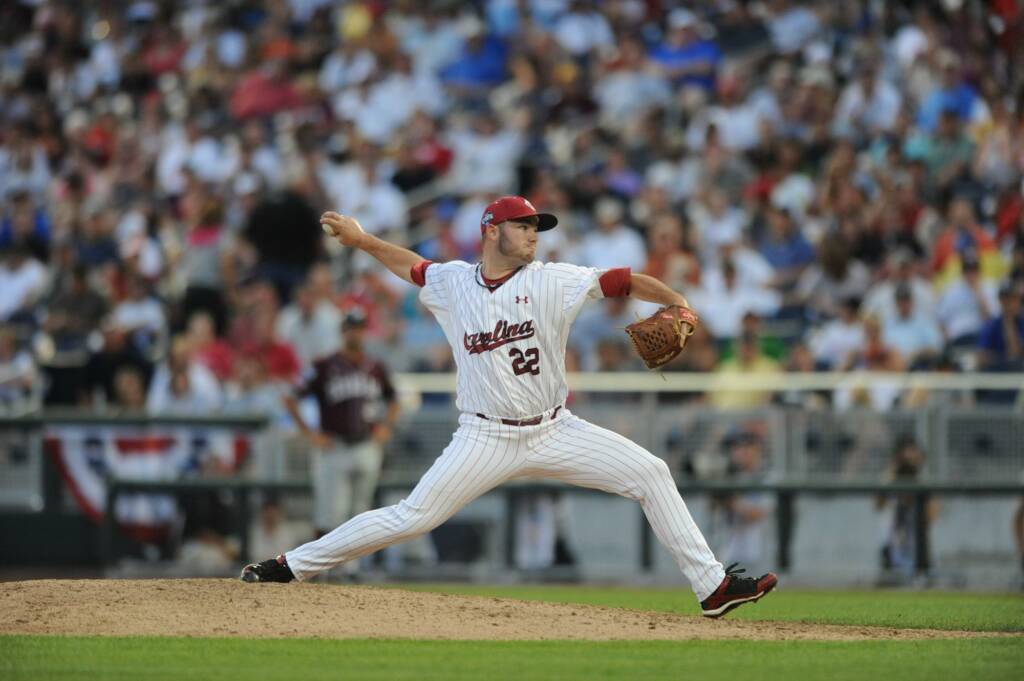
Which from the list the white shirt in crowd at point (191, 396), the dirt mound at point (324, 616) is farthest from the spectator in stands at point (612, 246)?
the dirt mound at point (324, 616)

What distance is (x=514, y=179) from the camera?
1759 centimetres

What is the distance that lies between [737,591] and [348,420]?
566cm

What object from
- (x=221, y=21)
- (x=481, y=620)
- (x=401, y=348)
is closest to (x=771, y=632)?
(x=481, y=620)

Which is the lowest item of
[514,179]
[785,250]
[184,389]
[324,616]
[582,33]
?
[324,616]

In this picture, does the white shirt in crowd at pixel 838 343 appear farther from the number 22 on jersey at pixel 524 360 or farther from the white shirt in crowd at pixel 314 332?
the number 22 on jersey at pixel 524 360

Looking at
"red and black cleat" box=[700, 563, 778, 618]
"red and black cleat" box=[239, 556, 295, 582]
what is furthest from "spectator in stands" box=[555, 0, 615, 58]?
"red and black cleat" box=[700, 563, 778, 618]

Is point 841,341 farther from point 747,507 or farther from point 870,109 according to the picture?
point 870,109

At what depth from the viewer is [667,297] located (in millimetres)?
8242

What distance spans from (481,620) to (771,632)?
1.43 metres

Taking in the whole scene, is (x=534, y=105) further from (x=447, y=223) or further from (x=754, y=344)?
(x=754, y=344)

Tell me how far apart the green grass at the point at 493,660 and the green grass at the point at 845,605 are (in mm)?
1207

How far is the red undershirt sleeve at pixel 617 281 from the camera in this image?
27.5 feet

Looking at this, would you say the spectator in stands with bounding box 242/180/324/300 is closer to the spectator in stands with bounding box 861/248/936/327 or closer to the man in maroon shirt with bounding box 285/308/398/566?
the man in maroon shirt with bounding box 285/308/398/566

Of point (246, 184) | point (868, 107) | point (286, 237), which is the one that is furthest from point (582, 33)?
point (286, 237)
